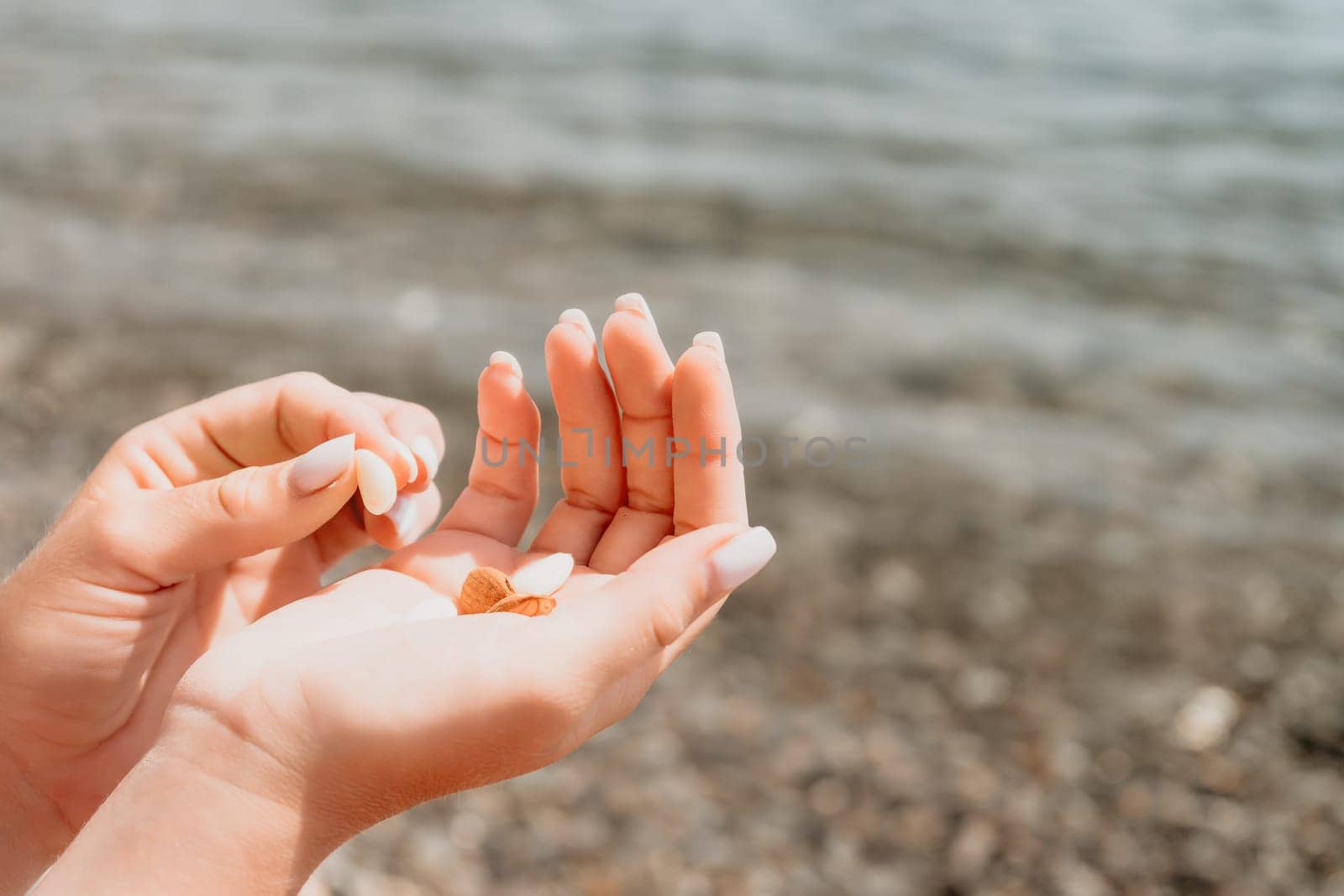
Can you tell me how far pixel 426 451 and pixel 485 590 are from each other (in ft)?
1.18

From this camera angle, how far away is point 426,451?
2.19 metres

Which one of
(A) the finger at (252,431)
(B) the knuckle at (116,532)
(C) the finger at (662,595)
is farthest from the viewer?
(A) the finger at (252,431)

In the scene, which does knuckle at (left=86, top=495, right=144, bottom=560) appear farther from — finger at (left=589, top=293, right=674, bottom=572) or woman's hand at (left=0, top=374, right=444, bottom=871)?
finger at (left=589, top=293, right=674, bottom=572)

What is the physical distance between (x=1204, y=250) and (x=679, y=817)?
696 cm

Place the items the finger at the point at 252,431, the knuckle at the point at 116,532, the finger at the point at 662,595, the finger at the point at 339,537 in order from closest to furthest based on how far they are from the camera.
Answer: the finger at the point at 662,595
the knuckle at the point at 116,532
the finger at the point at 252,431
the finger at the point at 339,537

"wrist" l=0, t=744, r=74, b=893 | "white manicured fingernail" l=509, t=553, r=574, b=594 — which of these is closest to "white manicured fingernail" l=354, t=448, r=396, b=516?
"white manicured fingernail" l=509, t=553, r=574, b=594

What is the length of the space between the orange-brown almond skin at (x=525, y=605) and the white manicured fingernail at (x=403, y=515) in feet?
1.11

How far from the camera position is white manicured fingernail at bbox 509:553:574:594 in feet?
6.61

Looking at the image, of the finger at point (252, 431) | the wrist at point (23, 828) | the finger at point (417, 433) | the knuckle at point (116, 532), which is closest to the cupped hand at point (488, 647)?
the finger at point (417, 433)

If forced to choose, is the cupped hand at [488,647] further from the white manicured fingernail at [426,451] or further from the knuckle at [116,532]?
the knuckle at [116,532]

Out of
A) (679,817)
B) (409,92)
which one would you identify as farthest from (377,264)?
(679,817)

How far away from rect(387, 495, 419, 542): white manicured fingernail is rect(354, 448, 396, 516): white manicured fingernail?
0.33 ft

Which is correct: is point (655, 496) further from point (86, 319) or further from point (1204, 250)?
point (1204, 250)

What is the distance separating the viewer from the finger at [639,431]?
2061 mm
